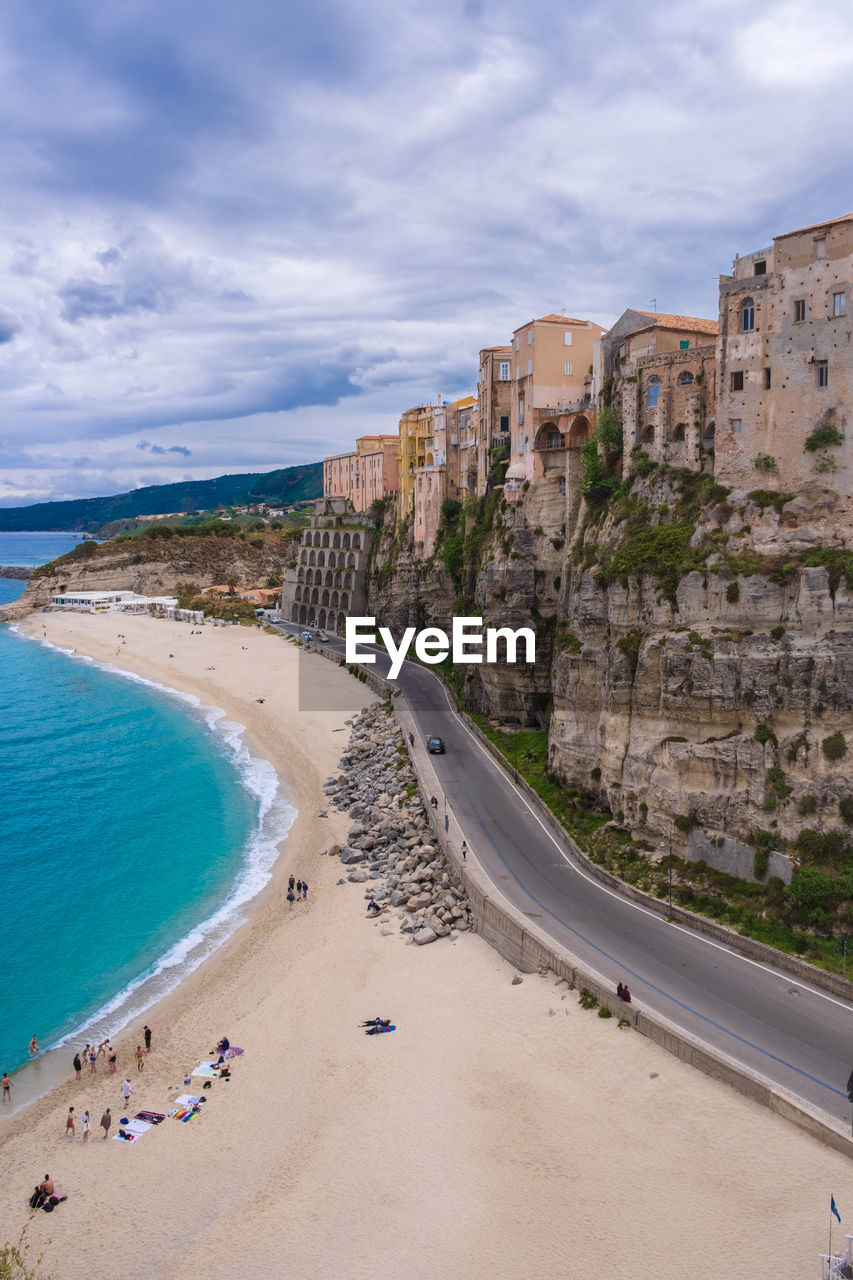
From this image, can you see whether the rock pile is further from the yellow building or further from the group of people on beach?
the yellow building

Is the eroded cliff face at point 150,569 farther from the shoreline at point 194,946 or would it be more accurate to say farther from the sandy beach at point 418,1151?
the sandy beach at point 418,1151

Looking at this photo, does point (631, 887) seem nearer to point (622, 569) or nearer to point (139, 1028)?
point (622, 569)

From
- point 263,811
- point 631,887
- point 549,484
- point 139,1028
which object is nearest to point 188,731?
point 263,811

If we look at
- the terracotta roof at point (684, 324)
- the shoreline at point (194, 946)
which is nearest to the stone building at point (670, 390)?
the terracotta roof at point (684, 324)

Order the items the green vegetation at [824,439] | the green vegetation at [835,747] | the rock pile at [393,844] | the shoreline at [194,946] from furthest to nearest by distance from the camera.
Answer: the rock pile at [393,844], the green vegetation at [824,439], the green vegetation at [835,747], the shoreline at [194,946]

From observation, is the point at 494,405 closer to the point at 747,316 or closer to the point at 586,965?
the point at 747,316

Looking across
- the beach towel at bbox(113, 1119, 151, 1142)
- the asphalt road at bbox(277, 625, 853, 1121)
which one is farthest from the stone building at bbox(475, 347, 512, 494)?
the beach towel at bbox(113, 1119, 151, 1142)

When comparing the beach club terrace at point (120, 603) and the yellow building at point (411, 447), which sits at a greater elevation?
the yellow building at point (411, 447)
